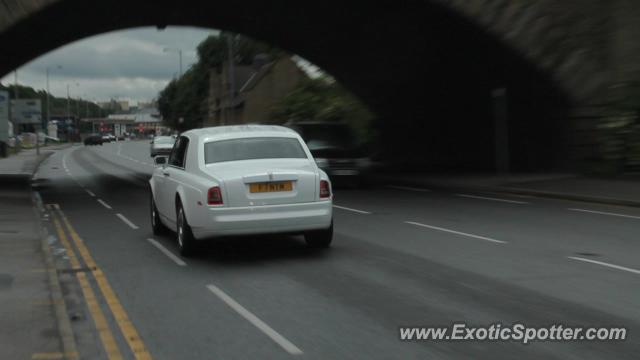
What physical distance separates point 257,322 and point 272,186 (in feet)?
10.3

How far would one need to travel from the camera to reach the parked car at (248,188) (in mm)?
9773

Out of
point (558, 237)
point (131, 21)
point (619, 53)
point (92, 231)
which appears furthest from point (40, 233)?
point (131, 21)

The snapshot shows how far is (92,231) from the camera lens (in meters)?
14.1

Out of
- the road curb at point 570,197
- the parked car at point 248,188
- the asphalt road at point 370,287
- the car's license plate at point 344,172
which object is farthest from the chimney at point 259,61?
the parked car at point 248,188

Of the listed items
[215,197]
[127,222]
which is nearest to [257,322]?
[215,197]

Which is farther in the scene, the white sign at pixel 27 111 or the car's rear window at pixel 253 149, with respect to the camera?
the white sign at pixel 27 111

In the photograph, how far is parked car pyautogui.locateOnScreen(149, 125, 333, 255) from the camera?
32.1 feet

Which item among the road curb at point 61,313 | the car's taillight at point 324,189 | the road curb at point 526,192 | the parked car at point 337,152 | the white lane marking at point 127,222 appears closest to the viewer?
the road curb at point 61,313

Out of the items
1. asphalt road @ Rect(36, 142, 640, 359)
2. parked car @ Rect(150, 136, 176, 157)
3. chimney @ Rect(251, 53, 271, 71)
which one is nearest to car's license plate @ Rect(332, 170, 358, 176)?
asphalt road @ Rect(36, 142, 640, 359)

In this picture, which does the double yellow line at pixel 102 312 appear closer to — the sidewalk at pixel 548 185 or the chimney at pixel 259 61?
the sidewalk at pixel 548 185

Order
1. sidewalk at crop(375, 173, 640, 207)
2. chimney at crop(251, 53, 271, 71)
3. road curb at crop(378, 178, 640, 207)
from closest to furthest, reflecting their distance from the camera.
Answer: road curb at crop(378, 178, 640, 207)
sidewalk at crop(375, 173, 640, 207)
chimney at crop(251, 53, 271, 71)

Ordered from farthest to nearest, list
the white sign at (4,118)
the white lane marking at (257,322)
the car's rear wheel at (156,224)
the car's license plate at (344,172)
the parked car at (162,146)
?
the parked car at (162,146) < the white sign at (4,118) < the car's license plate at (344,172) < the car's rear wheel at (156,224) < the white lane marking at (257,322)

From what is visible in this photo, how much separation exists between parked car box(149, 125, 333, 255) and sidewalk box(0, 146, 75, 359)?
1808 millimetres

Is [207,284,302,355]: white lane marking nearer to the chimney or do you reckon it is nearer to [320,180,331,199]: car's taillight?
[320,180,331,199]: car's taillight
